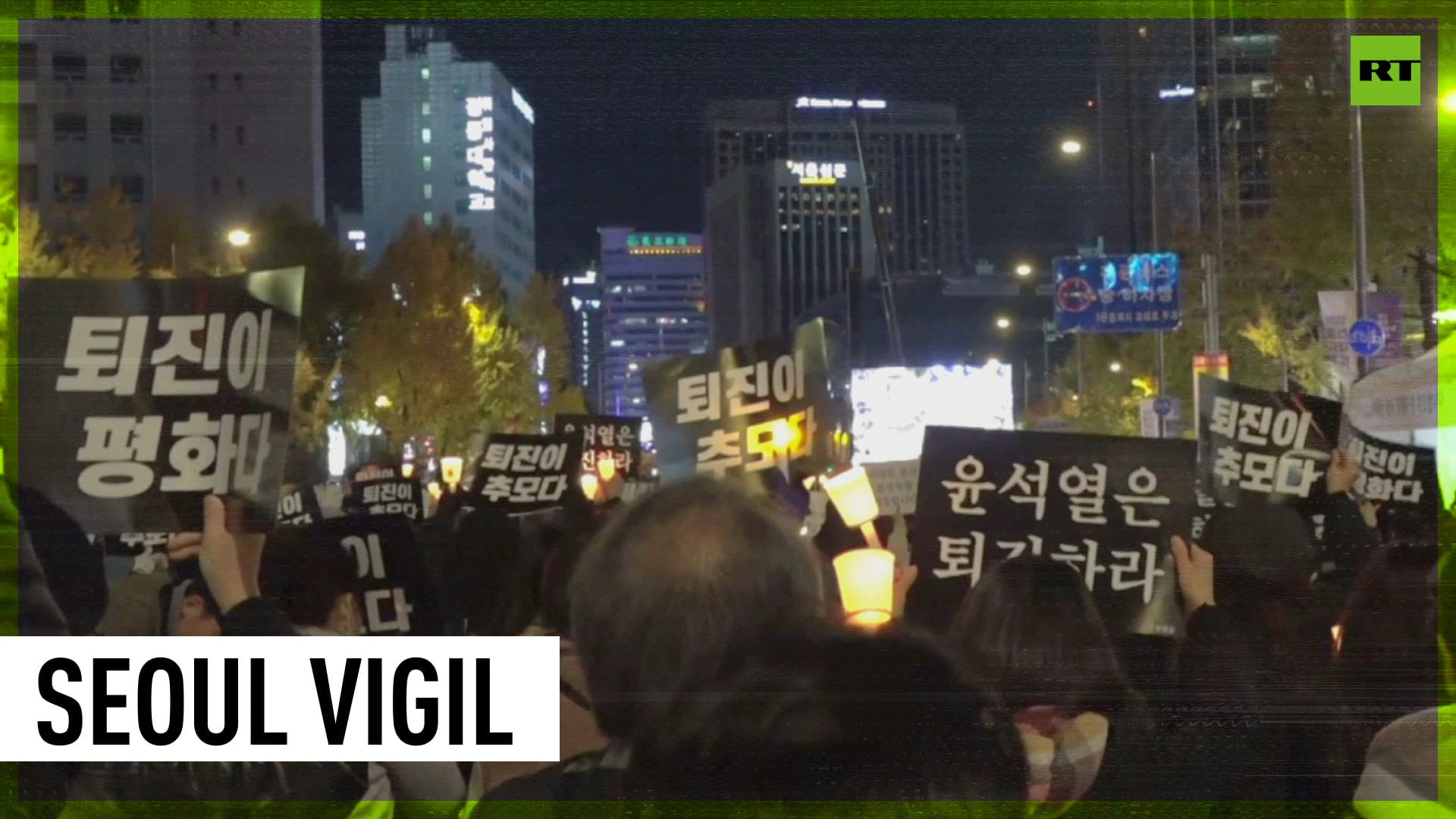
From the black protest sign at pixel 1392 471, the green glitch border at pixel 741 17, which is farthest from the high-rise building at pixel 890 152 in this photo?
the black protest sign at pixel 1392 471

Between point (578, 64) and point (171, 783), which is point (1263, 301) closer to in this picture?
point (578, 64)

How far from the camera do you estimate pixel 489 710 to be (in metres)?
2.18

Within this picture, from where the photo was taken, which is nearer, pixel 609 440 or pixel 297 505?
pixel 609 440

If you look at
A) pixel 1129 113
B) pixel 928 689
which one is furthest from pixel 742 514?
pixel 1129 113

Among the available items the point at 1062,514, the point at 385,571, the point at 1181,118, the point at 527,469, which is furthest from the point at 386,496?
the point at 1181,118

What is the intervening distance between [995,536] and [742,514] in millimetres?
418

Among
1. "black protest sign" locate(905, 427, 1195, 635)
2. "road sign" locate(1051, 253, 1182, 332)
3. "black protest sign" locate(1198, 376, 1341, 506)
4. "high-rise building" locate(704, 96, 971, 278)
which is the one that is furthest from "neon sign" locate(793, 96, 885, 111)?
"black protest sign" locate(1198, 376, 1341, 506)

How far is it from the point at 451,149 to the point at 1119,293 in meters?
0.98

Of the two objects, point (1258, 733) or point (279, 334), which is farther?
point (1258, 733)

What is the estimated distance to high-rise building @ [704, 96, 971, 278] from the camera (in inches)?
85.0

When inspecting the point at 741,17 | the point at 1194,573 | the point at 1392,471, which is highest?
the point at 741,17

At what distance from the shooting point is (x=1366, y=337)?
2133 mm
